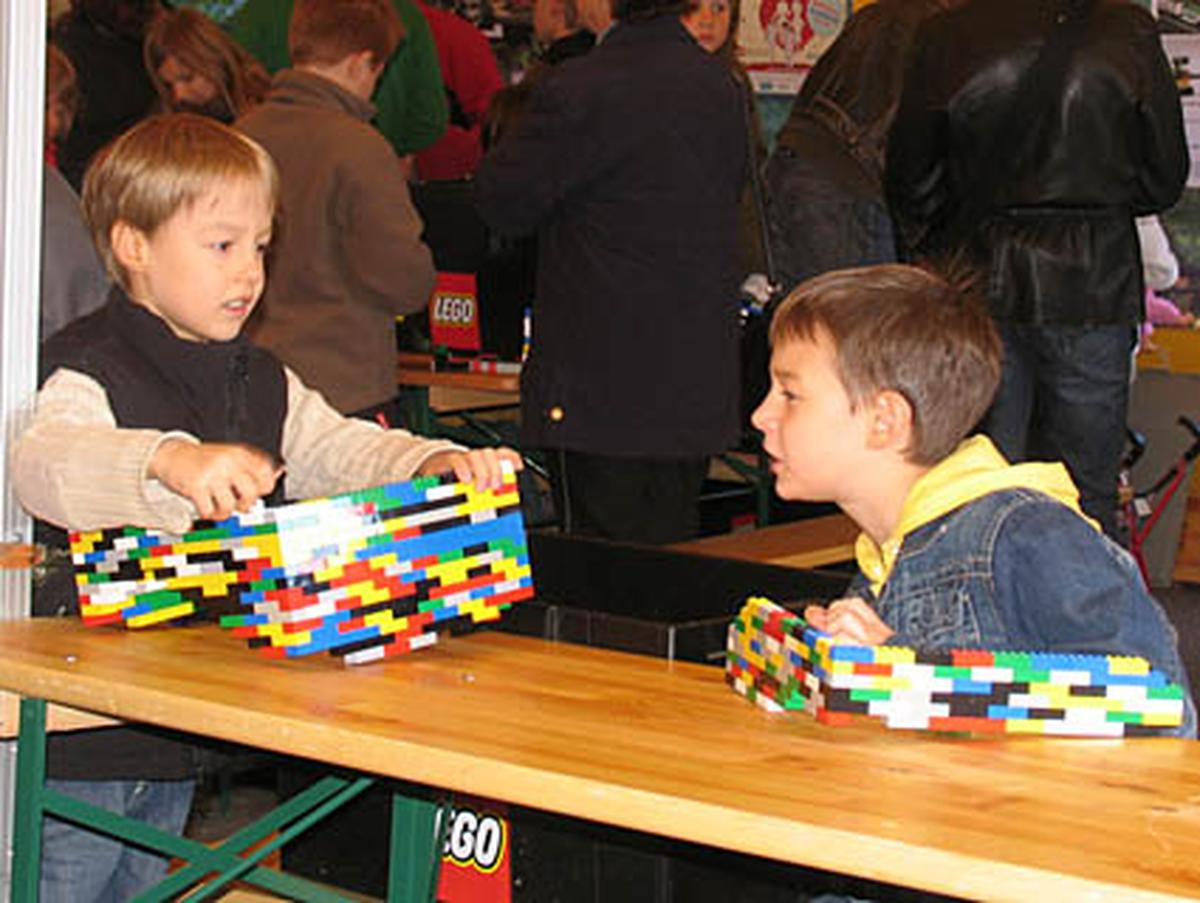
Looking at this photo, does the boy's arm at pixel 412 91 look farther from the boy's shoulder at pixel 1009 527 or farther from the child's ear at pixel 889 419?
the boy's shoulder at pixel 1009 527

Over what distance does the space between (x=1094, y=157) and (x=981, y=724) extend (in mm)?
3049

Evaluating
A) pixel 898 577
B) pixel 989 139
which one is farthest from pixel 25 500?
pixel 989 139

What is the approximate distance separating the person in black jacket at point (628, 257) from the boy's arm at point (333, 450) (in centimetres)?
152

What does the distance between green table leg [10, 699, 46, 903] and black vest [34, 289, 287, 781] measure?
0.23m

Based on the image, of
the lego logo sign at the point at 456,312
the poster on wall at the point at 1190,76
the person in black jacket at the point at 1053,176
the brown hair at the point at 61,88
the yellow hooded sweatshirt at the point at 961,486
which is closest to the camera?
the yellow hooded sweatshirt at the point at 961,486

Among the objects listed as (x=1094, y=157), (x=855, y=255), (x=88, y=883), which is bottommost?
(x=88, y=883)

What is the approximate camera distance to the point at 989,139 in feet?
15.6

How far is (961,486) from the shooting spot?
2.17 m

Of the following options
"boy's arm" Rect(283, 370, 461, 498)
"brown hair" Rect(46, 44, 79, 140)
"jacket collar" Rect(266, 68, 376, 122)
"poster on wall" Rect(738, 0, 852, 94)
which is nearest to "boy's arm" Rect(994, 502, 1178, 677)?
"boy's arm" Rect(283, 370, 461, 498)

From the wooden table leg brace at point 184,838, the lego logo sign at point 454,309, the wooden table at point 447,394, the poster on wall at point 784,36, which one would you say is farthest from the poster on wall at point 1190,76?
the wooden table leg brace at point 184,838

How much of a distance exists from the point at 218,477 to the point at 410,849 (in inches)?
19.0

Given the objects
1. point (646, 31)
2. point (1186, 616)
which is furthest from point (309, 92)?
point (1186, 616)

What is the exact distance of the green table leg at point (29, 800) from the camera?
2242 millimetres

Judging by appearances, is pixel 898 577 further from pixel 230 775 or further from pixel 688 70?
pixel 230 775
